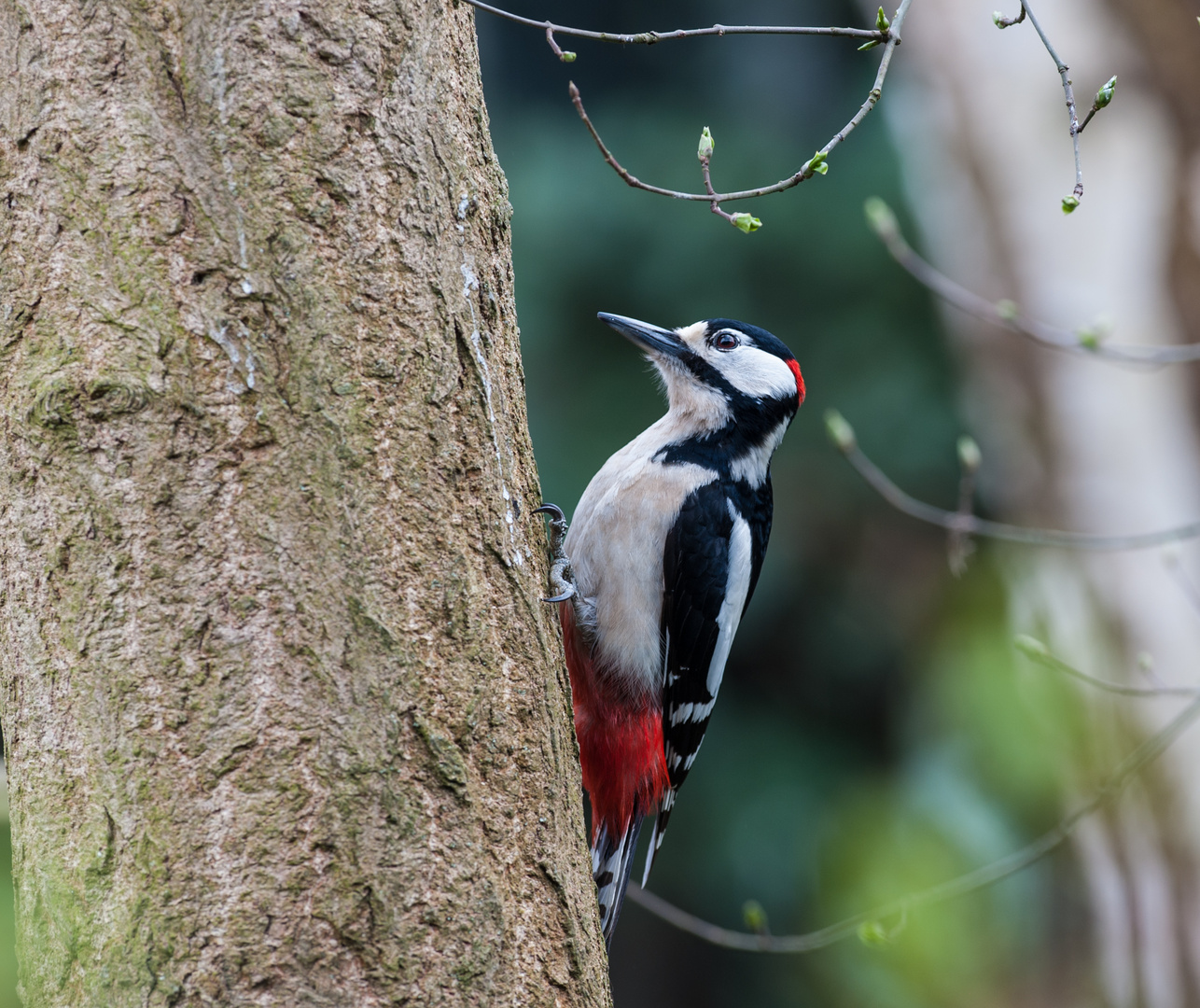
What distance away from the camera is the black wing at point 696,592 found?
10.1 ft

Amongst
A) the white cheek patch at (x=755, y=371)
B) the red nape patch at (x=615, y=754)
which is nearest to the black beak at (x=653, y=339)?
the white cheek patch at (x=755, y=371)

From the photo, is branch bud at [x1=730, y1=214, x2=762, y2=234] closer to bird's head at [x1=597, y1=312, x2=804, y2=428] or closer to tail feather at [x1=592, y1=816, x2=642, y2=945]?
bird's head at [x1=597, y1=312, x2=804, y2=428]

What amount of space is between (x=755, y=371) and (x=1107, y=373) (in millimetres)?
1862

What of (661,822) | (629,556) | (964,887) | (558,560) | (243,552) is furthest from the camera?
(661,822)

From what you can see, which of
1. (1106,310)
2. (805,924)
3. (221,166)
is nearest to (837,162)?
(1106,310)

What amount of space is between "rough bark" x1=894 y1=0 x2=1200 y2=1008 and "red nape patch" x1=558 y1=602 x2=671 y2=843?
5.64 feet

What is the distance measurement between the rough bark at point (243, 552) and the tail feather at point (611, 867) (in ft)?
4.21

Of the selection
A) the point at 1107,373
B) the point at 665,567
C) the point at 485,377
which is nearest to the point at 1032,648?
the point at 665,567

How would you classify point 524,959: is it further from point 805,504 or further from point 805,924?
point 805,504

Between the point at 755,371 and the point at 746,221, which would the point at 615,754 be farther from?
the point at 746,221

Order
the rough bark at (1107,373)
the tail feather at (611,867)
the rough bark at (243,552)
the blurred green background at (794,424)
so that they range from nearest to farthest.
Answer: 1. the rough bark at (243,552)
2. the tail feather at (611,867)
3. the rough bark at (1107,373)
4. the blurred green background at (794,424)

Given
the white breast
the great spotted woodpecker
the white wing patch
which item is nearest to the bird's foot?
the great spotted woodpecker

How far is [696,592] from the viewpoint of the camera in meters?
3.13

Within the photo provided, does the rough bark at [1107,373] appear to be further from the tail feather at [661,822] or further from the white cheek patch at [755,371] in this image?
the tail feather at [661,822]
